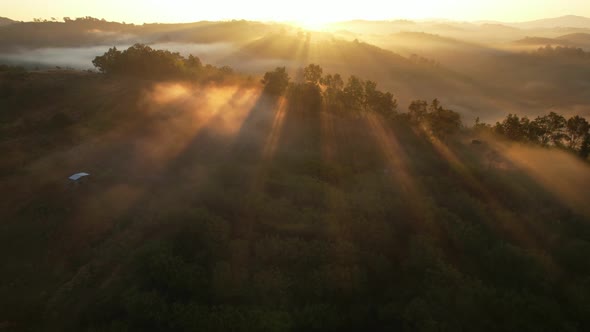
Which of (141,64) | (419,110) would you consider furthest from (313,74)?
(141,64)

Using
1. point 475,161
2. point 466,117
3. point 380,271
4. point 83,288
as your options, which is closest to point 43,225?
point 83,288

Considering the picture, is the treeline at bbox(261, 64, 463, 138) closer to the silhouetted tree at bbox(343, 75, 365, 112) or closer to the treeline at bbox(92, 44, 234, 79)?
the silhouetted tree at bbox(343, 75, 365, 112)

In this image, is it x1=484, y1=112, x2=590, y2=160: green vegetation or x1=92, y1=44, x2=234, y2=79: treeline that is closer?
x1=484, y1=112, x2=590, y2=160: green vegetation

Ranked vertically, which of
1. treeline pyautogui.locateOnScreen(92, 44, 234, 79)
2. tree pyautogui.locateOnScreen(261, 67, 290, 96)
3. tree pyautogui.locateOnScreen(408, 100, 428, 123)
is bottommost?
tree pyautogui.locateOnScreen(408, 100, 428, 123)

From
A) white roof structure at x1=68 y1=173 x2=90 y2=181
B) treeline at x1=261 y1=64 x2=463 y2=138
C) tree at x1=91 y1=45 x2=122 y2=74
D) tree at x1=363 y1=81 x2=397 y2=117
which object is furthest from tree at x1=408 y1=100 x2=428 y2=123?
tree at x1=91 y1=45 x2=122 y2=74

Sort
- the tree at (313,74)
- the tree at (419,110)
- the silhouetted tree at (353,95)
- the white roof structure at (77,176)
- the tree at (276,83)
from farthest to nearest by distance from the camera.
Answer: the tree at (313,74)
the tree at (276,83)
the silhouetted tree at (353,95)
the tree at (419,110)
the white roof structure at (77,176)

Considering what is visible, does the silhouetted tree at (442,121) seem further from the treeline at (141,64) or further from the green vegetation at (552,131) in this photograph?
the treeline at (141,64)

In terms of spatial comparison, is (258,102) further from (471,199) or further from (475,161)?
(471,199)

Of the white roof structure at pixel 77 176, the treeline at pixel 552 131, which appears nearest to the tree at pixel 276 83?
the treeline at pixel 552 131
